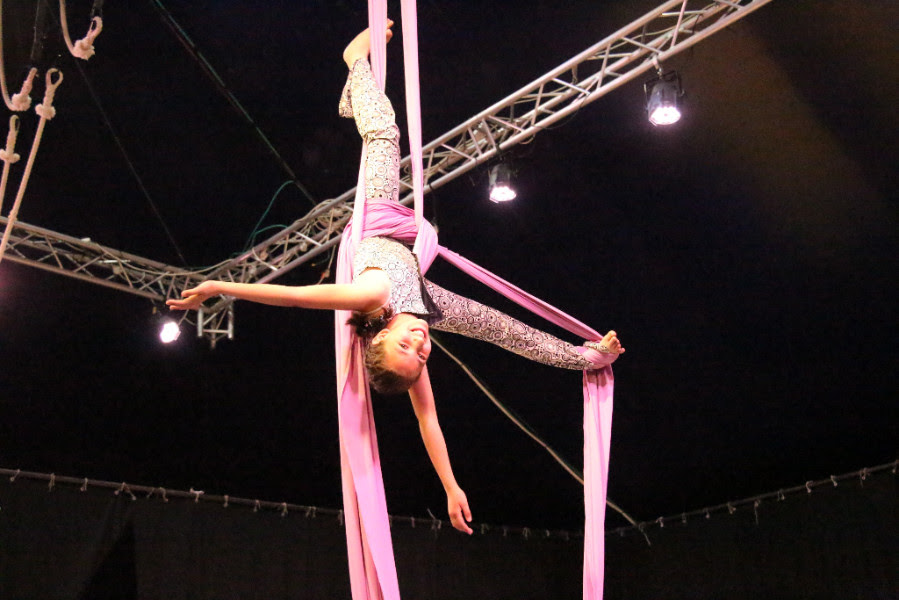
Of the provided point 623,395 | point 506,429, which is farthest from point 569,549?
point 623,395

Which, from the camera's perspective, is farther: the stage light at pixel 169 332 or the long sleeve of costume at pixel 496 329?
the stage light at pixel 169 332

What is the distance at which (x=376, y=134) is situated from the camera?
2891 millimetres

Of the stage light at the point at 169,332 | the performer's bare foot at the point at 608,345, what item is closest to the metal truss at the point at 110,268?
the stage light at the point at 169,332

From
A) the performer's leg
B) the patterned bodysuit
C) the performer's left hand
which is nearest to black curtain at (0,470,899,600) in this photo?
the performer's left hand

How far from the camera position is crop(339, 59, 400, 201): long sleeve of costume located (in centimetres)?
281

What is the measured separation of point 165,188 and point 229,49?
93 centimetres

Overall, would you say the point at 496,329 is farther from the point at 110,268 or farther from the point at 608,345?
the point at 110,268

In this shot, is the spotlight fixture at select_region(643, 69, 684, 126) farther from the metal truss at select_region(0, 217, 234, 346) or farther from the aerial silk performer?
the metal truss at select_region(0, 217, 234, 346)

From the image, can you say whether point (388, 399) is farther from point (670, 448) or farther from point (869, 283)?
point (869, 283)

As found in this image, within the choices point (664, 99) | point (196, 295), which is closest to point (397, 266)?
point (196, 295)

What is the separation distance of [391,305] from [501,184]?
2207mm

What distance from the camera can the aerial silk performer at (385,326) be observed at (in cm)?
243

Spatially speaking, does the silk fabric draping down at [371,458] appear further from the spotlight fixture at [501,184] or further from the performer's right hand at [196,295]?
the spotlight fixture at [501,184]

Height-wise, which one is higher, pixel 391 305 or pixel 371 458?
pixel 391 305
